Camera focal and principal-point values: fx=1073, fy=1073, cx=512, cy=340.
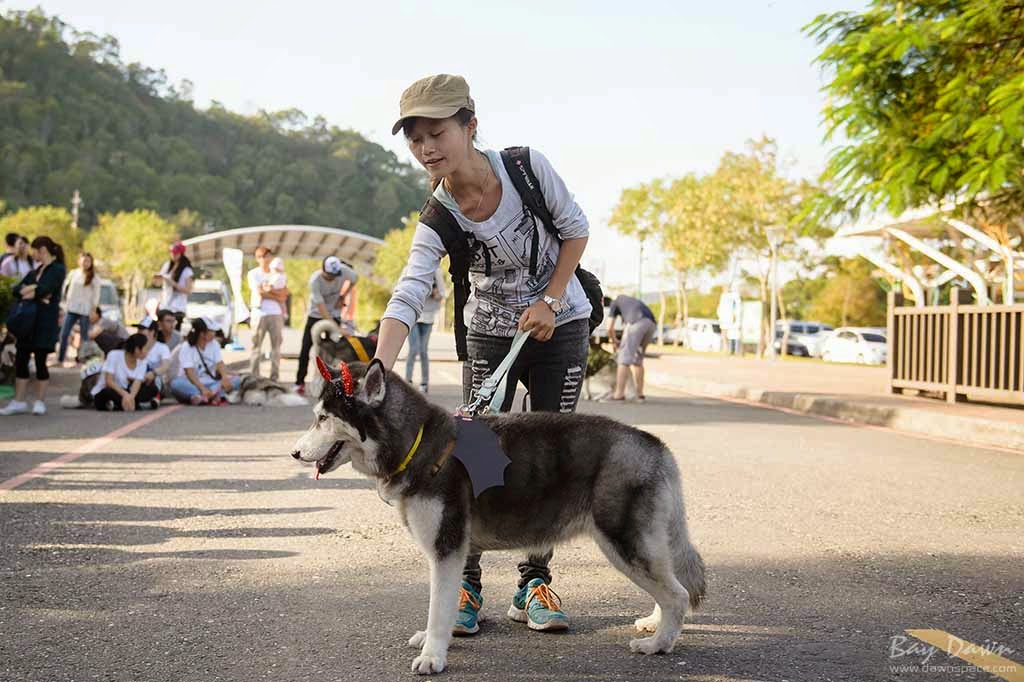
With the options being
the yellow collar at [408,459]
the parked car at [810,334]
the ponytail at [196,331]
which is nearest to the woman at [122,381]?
the ponytail at [196,331]

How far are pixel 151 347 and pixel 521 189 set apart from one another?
38.1 ft

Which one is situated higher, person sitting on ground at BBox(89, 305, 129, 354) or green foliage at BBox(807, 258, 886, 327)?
green foliage at BBox(807, 258, 886, 327)

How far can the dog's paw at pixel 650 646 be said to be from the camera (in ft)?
13.3

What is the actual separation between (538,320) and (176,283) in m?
12.9

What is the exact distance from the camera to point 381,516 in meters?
6.87

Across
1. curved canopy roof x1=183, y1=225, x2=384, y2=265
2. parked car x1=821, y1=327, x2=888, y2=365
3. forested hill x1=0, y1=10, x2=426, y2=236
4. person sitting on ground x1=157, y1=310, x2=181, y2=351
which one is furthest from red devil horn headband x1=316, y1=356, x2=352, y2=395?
forested hill x1=0, y1=10, x2=426, y2=236

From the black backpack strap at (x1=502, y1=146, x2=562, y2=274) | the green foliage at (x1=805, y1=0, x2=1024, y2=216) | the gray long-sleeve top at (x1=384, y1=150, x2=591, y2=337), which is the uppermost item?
the green foliage at (x1=805, y1=0, x2=1024, y2=216)

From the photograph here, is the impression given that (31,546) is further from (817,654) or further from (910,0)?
(910,0)

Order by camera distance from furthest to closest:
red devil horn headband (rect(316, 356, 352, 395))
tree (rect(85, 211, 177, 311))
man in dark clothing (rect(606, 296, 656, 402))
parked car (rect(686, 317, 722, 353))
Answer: tree (rect(85, 211, 177, 311)) < parked car (rect(686, 317, 722, 353)) < man in dark clothing (rect(606, 296, 656, 402)) < red devil horn headband (rect(316, 356, 352, 395))

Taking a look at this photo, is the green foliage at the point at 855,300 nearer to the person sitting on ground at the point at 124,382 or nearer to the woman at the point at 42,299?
the person sitting on ground at the point at 124,382

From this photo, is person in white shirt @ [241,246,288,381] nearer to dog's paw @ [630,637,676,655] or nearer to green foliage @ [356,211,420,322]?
dog's paw @ [630,637,676,655]

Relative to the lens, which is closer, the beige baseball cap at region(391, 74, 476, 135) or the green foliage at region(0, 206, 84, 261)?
the beige baseball cap at region(391, 74, 476, 135)

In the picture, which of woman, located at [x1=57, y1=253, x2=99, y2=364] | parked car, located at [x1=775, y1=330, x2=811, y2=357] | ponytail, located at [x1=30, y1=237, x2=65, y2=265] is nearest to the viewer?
ponytail, located at [x1=30, y1=237, x2=65, y2=265]

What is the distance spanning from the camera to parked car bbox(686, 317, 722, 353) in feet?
197
